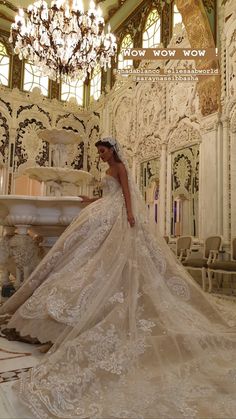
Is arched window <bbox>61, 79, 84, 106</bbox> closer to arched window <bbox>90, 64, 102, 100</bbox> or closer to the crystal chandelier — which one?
arched window <bbox>90, 64, 102, 100</bbox>

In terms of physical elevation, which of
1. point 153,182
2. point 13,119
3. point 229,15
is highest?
point 229,15

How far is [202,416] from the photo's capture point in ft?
4.71

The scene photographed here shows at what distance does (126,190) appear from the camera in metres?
2.72

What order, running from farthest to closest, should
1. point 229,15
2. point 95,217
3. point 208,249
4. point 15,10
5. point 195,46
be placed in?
point 15,10 → point 195,46 → point 229,15 → point 208,249 → point 95,217

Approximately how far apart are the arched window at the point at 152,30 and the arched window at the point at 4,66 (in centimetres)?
439

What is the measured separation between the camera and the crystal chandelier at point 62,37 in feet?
20.8

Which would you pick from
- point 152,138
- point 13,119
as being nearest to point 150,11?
point 152,138

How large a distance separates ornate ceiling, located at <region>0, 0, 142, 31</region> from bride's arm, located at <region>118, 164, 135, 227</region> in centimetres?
837

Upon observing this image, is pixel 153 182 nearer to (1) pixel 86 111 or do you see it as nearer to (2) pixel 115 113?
(2) pixel 115 113

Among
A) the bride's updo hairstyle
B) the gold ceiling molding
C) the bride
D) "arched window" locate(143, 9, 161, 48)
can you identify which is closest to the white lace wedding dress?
the bride

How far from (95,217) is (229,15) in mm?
6059

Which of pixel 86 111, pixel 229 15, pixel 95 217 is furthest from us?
pixel 86 111

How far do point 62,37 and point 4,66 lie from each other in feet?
17.9

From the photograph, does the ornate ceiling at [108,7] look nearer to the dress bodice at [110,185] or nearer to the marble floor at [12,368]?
the dress bodice at [110,185]
